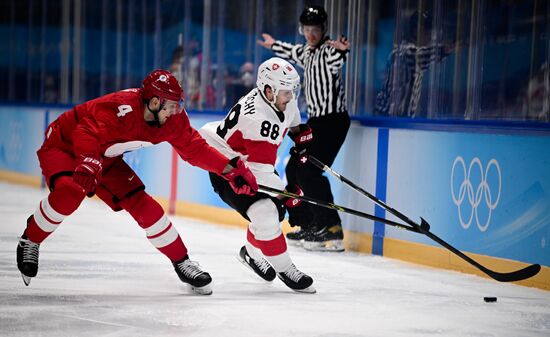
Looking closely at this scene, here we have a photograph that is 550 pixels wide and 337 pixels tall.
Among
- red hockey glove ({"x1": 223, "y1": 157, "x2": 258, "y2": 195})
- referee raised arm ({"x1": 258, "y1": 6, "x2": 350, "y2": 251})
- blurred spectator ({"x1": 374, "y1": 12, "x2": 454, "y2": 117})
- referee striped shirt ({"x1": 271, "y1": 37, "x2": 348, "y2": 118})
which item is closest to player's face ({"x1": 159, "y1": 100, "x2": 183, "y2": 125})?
red hockey glove ({"x1": 223, "y1": 157, "x2": 258, "y2": 195})

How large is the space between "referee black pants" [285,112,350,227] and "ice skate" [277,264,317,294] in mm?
1588

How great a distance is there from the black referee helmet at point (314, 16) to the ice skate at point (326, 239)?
1.28 metres

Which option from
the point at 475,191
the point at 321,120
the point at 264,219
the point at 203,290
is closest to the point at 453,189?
the point at 475,191

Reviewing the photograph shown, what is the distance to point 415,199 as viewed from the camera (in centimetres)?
582

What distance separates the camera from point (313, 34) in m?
6.44

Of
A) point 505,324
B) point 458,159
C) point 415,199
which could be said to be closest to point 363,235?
point 415,199

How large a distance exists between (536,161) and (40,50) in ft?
25.5

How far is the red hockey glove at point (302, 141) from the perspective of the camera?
198 inches

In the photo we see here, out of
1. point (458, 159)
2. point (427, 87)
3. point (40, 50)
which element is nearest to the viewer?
point (458, 159)

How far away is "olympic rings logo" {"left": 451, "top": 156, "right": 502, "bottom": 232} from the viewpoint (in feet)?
17.1

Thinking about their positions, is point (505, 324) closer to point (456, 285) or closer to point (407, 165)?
point (456, 285)

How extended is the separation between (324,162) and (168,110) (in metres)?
2.16

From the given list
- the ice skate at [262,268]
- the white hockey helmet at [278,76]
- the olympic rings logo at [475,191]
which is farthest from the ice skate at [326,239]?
the white hockey helmet at [278,76]

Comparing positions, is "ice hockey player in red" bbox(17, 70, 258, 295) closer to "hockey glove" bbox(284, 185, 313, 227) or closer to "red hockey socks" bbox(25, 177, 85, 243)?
"red hockey socks" bbox(25, 177, 85, 243)
